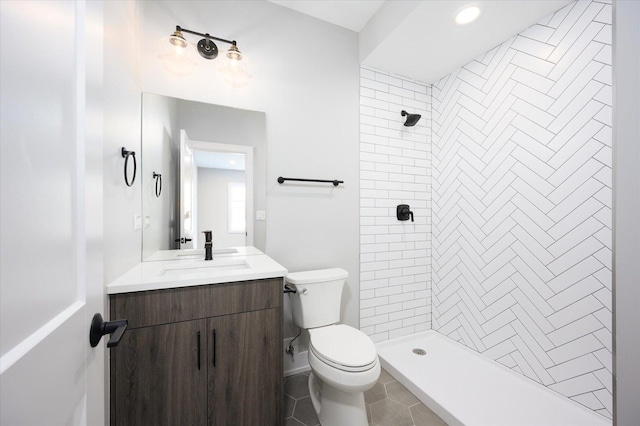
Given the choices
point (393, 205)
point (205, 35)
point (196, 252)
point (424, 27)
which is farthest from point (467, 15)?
point (196, 252)

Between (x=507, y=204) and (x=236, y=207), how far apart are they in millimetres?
2020

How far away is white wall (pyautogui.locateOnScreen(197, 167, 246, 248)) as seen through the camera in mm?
1713

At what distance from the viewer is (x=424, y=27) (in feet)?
5.69

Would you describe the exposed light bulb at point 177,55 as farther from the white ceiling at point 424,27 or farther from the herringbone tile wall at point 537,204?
the herringbone tile wall at point 537,204

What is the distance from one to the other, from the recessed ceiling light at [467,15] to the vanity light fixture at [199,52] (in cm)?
147

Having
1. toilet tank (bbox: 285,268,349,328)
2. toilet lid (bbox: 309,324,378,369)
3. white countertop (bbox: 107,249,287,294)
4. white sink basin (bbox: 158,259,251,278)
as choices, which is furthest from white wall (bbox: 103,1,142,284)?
toilet lid (bbox: 309,324,378,369)

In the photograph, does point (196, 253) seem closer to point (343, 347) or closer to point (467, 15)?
point (343, 347)

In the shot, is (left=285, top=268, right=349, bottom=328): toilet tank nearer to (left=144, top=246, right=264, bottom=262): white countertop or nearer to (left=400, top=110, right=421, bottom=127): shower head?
(left=144, top=246, right=264, bottom=262): white countertop

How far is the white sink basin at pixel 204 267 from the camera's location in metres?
1.30

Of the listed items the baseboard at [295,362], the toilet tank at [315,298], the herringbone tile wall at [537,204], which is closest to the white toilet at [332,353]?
the toilet tank at [315,298]

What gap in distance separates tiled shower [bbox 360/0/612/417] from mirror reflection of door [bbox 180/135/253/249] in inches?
39.4

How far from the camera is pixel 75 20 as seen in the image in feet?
1.61

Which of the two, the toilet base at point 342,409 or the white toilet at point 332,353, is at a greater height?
the white toilet at point 332,353

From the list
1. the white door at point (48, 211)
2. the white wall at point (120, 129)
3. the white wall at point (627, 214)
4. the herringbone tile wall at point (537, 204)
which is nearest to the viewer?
the white door at point (48, 211)
